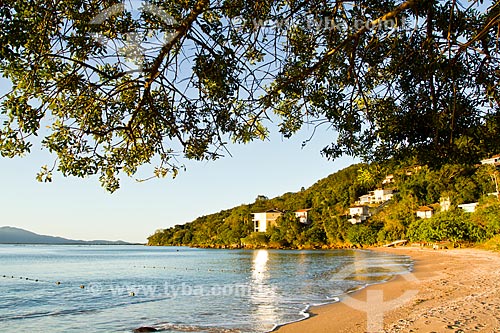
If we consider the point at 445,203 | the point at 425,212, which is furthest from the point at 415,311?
the point at 425,212

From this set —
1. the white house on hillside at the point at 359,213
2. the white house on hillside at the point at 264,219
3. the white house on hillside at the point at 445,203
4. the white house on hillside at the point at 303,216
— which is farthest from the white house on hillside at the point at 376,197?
the white house on hillside at the point at 445,203

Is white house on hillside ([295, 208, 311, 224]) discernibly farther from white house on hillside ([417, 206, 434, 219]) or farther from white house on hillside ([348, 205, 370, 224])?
white house on hillside ([417, 206, 434, 219])

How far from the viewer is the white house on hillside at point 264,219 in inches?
4547

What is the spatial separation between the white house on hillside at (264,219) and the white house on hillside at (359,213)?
27.9 m

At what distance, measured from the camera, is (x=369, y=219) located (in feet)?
272

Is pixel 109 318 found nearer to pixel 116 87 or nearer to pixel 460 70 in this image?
pixel 116 87

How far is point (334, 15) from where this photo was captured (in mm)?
4719

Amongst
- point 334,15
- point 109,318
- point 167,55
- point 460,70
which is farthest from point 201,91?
point 109,318

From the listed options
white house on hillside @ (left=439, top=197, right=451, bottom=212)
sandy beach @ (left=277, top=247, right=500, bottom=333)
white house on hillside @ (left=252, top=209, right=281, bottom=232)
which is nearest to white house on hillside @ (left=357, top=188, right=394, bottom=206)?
white house on hillside @ (left=252, top=209, right=281, bottom=232)

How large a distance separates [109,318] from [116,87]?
12642mm

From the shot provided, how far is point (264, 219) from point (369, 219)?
3923 cm

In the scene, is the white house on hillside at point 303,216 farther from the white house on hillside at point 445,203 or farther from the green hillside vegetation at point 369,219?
the white house on hillside at point 445,203

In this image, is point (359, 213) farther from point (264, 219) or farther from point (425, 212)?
point (264, 219)

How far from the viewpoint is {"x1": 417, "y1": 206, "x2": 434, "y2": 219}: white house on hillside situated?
65688mm
